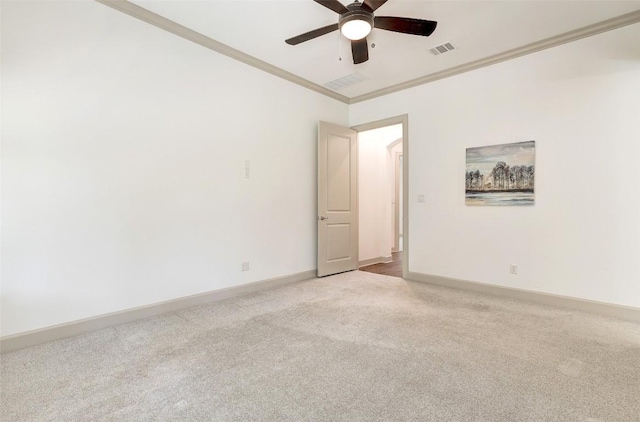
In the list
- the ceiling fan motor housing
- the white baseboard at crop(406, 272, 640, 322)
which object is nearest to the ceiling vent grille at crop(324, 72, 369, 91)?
the ceiling fan motor housing

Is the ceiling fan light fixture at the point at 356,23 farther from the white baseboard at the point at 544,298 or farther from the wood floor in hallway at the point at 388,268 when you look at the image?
the wood floor in hallway at the point at 388,268

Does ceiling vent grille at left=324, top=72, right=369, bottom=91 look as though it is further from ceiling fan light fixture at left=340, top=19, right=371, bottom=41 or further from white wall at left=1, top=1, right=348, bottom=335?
ceiling fan light fixture at left=340, top=19, right=371, bottom=41

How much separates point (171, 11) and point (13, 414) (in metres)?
3.31

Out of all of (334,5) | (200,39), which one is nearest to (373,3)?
(334,5)

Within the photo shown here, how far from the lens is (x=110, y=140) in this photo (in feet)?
8.80

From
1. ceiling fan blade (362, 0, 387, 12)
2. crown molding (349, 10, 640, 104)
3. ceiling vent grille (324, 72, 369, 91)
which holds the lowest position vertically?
ceiling fan blade (362, 0, 387, 12)

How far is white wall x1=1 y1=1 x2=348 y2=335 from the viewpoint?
2.29 meters

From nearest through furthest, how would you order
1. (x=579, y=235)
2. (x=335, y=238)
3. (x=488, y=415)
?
(x=488, y=415), (x=579, y=235), (x=335, y=238)

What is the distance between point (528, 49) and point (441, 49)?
3.24 feet

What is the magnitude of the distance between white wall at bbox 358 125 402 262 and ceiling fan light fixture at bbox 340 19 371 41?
3.03m

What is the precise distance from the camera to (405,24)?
95.7 inches

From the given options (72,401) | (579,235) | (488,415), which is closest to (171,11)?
(72,401)

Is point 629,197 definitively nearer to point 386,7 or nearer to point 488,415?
point 488,415

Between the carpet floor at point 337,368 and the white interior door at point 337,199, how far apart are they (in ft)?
5.40
